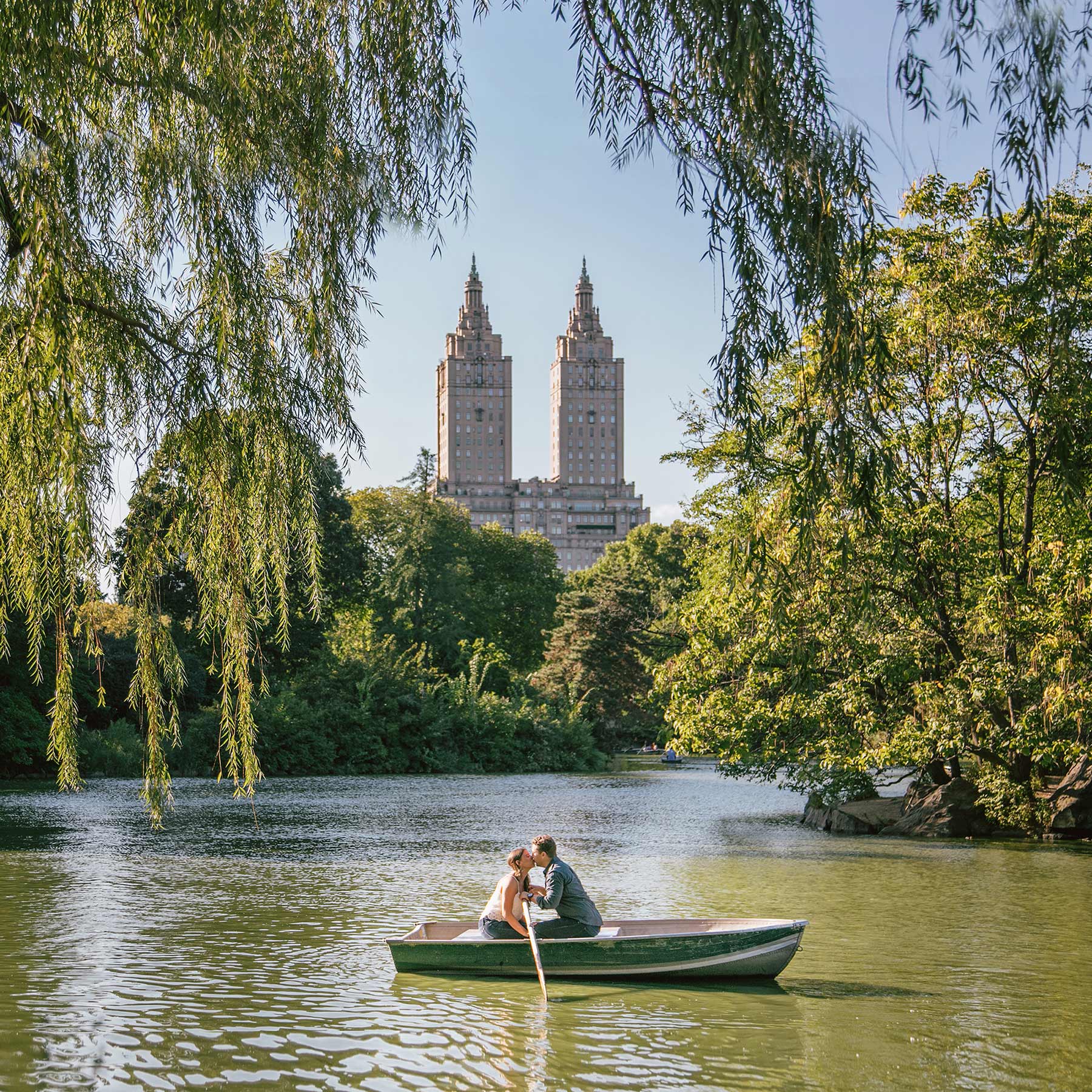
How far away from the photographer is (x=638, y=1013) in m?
8.93

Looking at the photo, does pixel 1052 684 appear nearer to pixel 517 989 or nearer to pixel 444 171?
pixel 517 989

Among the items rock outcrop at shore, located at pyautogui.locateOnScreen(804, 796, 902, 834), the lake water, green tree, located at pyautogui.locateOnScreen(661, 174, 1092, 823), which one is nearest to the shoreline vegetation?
green tree, located at pyautogui.locateOnScreen(661, 174, 1092, 823)

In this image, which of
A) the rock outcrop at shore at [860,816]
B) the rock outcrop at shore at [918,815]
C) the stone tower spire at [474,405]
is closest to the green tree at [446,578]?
the rock outcrop at shore at [860,816]

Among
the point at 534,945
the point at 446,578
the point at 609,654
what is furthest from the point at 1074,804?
the point at 446,578

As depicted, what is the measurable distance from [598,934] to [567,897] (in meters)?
0.38

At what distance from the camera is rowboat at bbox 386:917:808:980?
9625 mm

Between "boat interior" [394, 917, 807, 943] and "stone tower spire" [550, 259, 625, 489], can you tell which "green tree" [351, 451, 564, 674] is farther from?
"stone tower spire" [550, 259, 625, 489]

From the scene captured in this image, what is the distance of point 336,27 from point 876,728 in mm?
15852

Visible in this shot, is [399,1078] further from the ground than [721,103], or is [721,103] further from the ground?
[721,103]

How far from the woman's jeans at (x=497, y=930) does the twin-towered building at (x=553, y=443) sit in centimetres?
14310

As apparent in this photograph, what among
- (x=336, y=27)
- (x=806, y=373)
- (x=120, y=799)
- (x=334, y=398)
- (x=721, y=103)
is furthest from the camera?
(x=120, y=799)

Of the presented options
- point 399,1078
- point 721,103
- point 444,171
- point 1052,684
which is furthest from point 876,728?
point 721,103

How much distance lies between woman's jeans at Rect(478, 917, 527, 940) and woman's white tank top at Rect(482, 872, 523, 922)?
3 cm

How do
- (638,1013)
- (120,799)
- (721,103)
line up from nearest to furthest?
(721,103) → (638,1013) → (120,799)
